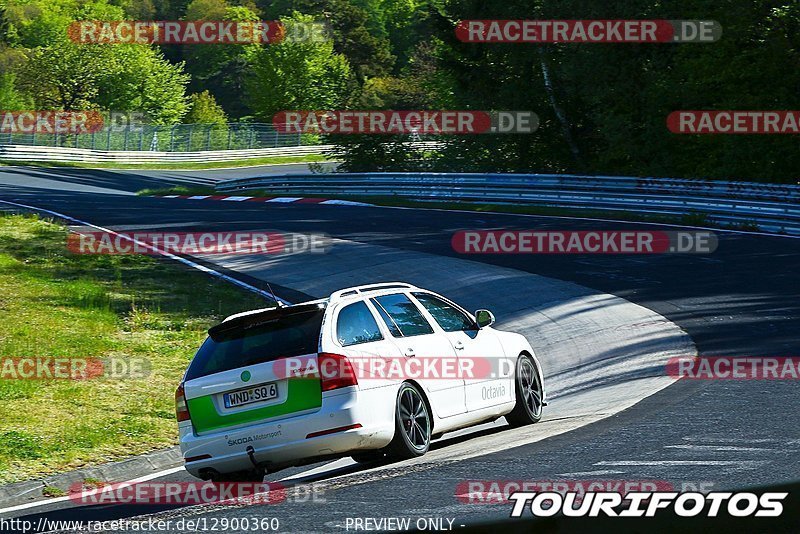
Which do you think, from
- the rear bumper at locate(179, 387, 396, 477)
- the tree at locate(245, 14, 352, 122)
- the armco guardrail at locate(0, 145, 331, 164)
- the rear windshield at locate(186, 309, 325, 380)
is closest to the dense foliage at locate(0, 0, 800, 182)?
the armco guardrail at locate(0, 145, 331, 164)

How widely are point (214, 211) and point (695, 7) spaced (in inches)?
660

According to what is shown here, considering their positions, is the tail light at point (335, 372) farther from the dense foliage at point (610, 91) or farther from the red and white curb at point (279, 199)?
the red and white curb at point (279, 199)

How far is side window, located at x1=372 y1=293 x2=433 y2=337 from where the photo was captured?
32.8 feet

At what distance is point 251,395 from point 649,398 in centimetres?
436

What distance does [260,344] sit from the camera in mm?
9234

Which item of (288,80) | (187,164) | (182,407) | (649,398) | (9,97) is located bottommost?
(649,398)

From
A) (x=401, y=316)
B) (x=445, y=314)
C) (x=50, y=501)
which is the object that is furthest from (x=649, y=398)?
(x=50, y=501)

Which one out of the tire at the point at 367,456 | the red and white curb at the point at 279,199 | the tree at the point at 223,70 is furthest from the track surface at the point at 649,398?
the tree at the point at 223,70

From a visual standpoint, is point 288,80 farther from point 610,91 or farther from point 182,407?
point 182,407

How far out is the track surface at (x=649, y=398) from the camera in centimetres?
747

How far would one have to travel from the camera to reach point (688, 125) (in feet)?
125

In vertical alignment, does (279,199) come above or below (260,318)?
below

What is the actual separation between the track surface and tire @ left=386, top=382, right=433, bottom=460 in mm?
530

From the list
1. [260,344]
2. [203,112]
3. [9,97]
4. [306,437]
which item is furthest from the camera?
[203,112]
